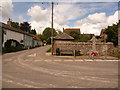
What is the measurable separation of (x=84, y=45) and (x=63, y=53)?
3952mm

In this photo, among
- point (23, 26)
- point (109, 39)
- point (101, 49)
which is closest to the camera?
point (101, 49)

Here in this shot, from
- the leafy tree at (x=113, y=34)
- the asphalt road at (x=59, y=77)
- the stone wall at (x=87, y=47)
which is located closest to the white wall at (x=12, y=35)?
the stone wall at (x=87, y=47)

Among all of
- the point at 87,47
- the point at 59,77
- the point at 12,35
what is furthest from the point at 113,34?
the point at 59,77

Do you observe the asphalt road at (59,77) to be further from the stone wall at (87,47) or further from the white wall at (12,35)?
the white wall at (12,35)

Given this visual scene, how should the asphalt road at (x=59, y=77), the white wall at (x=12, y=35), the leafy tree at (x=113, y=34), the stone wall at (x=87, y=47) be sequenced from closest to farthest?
the asphalt road at (x=59, y=77) < the stone wall at (x=87, y=47) < the white wall at (x=12, y=35) < the leafy tree at (x=113, y=34)

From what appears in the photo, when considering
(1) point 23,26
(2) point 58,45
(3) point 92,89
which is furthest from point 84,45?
(1) point 23,26

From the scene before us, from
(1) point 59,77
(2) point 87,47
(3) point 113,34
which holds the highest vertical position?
(3) point 113,34

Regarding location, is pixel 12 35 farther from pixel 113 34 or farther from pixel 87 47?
pixel 113 34

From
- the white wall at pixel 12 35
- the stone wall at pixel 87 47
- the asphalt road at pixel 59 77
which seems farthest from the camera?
the white wall at pixel 12 35

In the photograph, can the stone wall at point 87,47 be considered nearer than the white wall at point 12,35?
Yes

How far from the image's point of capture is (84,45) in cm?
2091

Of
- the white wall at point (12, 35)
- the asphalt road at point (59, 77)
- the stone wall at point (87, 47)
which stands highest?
the white wall at point (12, 35)

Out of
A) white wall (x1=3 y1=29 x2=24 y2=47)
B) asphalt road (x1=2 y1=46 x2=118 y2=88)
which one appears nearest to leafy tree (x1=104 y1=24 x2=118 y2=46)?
asphalt road (x1=2 y1=46 x2=118 y2=88)

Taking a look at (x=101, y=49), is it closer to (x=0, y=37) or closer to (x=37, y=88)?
(x=37, y=88)
